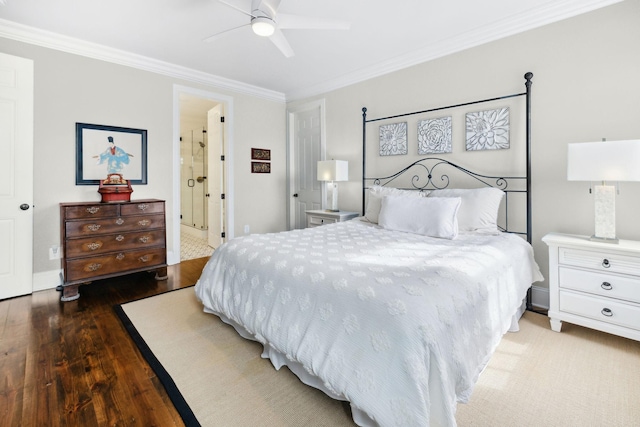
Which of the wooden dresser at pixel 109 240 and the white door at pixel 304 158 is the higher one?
the white door at pixel 304 158

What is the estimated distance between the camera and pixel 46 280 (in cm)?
335

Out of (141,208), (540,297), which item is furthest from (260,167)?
(540,297)

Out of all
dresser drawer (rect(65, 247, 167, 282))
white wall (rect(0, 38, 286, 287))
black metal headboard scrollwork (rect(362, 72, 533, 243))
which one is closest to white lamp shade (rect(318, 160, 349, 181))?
black metal headboard scrollwork (rect(362, 72, 533, 243))

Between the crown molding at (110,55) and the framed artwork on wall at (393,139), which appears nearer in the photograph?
the crown molding at (110,55)

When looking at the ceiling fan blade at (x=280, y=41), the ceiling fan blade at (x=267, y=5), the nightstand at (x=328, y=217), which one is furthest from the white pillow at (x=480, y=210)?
the ceiling fan blade at (x=267, y=5)

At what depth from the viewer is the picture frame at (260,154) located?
5090 millimetres

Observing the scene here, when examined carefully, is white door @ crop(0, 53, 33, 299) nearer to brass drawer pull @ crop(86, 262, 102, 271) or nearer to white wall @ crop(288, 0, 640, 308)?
brass drawer pull @ crop(86, 262, 102, 271)

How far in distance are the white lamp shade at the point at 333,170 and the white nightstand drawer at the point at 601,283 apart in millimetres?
2631

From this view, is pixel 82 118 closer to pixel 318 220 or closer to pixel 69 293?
pixel 69 293

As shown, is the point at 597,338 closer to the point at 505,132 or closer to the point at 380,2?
the point at 505,132

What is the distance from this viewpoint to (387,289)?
1.38 m

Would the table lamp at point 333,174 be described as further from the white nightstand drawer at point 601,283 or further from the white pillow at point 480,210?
the white nightstand drawer at point 601,283

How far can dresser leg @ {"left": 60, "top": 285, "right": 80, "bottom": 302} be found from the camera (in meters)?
2.98

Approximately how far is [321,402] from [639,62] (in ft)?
11.0
